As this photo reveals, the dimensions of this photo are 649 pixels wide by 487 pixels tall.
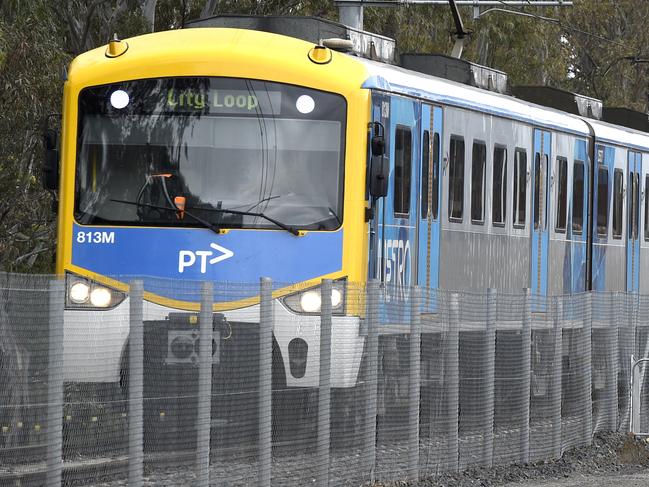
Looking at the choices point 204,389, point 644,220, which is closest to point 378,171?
point 204,389

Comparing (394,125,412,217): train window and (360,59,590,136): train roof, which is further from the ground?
(360,59,590,136): train roof

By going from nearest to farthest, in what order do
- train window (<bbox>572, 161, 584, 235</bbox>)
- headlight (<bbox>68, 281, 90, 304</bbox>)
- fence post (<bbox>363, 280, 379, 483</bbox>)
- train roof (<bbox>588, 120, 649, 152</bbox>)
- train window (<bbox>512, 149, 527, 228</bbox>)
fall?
fence post (<bbox>363, 280, 379, 483</bbox>)
headlight (<bbox>68, 281, 90, 304</bbox>)
train window (<bbox>512, 149, 527, 228</bbox>)
train window (<bbox>572, 161, 584, 235</bbox>)
train roof (<bbox>588, 120, 649, 152</bbox>)

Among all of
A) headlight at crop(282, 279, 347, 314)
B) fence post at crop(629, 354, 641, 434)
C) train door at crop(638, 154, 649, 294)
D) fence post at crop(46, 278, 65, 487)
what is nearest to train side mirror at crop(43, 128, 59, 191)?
headlight at crop(282, 279, 347, 314)

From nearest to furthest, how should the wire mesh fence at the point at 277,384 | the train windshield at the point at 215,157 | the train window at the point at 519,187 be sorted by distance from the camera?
the wire mesh fence at the point at 277,384, the train windshield at the point at 215,157, the train window at the point at 519,187

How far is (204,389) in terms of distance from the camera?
9.99m

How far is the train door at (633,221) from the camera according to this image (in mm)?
23797

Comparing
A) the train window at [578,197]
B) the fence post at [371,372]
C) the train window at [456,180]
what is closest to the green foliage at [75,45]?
the train window at [456,180]

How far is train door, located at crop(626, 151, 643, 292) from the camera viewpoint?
2380 cm

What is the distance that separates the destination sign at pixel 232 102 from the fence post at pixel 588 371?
3708 millimetres

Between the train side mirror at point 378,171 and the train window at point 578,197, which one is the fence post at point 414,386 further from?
the train window at point 578,197

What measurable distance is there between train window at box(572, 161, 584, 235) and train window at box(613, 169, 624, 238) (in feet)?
4.99

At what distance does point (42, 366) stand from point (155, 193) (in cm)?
551

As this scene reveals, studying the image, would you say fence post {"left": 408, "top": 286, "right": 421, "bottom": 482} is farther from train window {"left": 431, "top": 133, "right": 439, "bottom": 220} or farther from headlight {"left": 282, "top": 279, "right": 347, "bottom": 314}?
train window {"left": 431, "top": 133, "right": 439, "bottom": 220}

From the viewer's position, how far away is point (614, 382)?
16.8 meters
